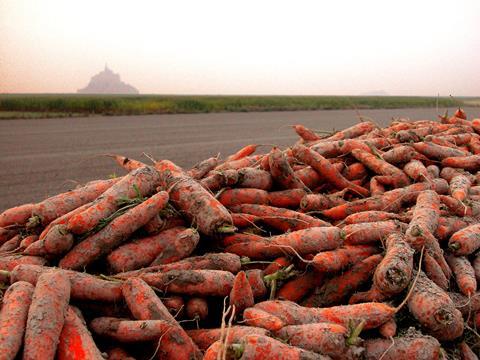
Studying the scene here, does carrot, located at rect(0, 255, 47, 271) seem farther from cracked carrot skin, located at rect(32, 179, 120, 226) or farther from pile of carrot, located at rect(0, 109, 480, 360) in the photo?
cracked carrot skin, located at rect(32, 179, 120, 226)

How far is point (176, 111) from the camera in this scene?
29.6m

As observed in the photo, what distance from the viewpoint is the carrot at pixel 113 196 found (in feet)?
10.6

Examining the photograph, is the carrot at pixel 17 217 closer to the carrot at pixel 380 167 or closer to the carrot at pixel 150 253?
the carrot at pixel 150 253

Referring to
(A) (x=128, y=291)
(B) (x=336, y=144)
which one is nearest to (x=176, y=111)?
(B) (x=336, y=144)

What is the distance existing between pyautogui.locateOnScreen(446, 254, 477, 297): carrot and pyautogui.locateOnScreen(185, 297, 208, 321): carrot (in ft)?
5.46

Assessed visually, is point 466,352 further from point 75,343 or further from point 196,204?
point 75,343

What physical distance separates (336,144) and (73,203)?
2.74 meters

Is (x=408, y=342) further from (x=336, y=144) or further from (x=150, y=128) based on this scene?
(x=150, y=128)

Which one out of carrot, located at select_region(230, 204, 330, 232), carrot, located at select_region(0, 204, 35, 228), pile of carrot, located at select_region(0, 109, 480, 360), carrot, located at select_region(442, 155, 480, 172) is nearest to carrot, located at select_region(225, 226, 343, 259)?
pile of carrot, located at select_region(0, 109, 480, 360)

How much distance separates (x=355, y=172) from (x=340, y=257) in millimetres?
1826

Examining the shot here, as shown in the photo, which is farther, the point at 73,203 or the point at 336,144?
the point at 336,144

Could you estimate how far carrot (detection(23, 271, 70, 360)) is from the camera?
7.37ft

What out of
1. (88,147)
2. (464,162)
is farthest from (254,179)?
(88,147)

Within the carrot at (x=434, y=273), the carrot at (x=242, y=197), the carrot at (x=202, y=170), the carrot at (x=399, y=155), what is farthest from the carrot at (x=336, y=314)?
the carrot at (x=399, y=155)
